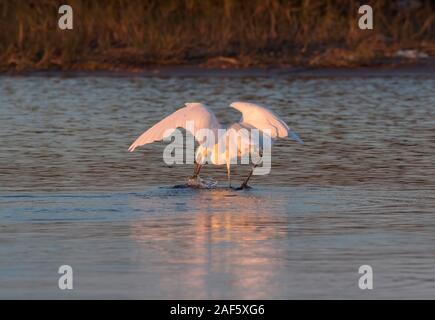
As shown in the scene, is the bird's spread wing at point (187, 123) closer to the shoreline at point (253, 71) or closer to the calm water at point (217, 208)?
the calm water at point (217, 208)

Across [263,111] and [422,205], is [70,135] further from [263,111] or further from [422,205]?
[422,205]

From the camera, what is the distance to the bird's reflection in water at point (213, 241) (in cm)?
932

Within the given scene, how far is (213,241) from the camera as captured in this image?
10945 millimetres

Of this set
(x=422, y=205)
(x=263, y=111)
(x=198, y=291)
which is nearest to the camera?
(x=198, y=291)

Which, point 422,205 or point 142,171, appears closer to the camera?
point 422,205

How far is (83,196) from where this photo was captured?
13383 mm

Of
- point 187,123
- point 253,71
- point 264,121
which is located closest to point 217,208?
point 187,123

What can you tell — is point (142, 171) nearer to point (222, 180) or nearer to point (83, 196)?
point (222, 180)

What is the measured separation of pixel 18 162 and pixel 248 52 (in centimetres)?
1110

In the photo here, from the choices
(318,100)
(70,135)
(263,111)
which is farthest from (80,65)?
(263,111)

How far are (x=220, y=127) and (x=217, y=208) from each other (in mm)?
1267

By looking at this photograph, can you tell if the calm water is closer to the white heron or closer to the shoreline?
the white heron

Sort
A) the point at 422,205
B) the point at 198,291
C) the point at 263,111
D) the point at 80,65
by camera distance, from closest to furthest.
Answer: the point at 198,291
the point at 422,205
the point at 263,111
the point at 80,65

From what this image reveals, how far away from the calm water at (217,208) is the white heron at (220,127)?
41cm
